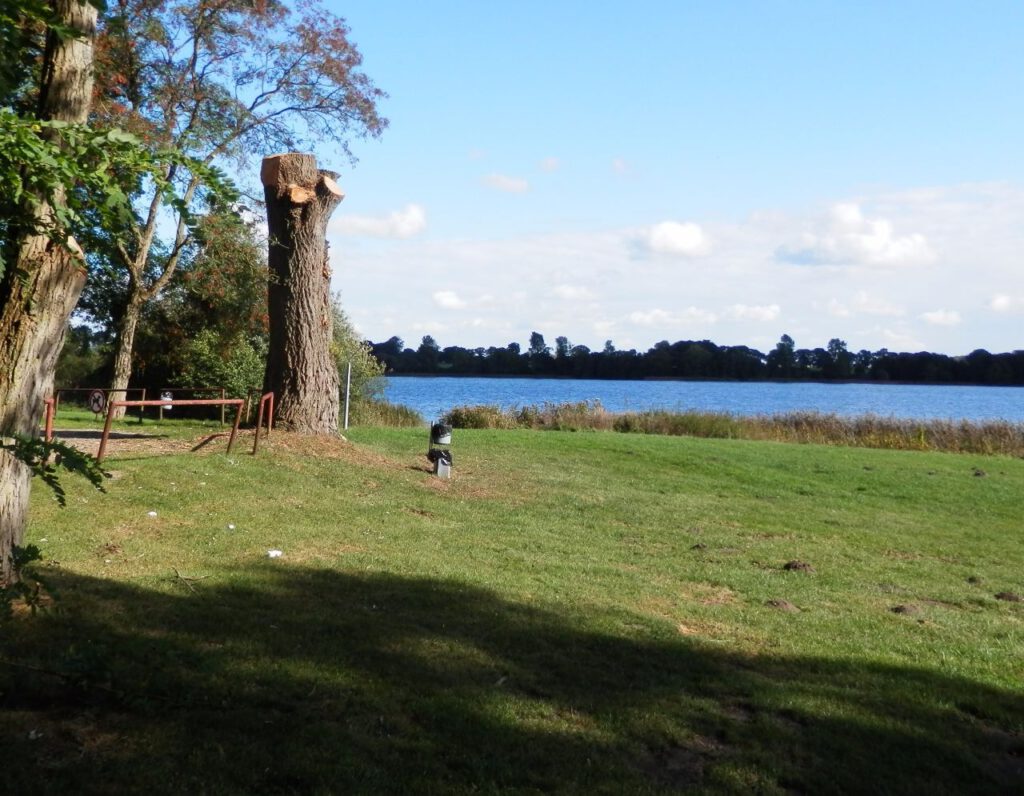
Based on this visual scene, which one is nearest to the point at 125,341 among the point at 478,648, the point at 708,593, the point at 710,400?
the point at 708,593

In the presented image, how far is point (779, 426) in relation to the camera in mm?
31719

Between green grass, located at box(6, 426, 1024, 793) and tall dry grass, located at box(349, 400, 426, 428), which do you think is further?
tall dry grass, located at box(349, 400, 426, 428)

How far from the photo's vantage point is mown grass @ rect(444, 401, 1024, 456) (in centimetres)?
2970

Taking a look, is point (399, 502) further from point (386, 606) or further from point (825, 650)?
point (825, 650)

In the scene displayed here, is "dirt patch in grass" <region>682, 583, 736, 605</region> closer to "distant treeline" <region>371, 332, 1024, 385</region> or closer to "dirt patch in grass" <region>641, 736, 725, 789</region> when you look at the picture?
"dirt patch in grass" <region>641, 736, 725, 789</region>

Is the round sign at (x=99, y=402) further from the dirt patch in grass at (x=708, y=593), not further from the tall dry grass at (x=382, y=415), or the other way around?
the dirt patch in grass at (x=708, y=593)

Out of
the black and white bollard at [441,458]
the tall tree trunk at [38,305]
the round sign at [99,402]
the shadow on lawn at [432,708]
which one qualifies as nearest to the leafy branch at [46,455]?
the shadow on lawn at [432,708]

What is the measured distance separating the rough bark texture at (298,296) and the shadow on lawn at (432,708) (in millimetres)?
8902

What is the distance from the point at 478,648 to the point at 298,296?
34.8 feet

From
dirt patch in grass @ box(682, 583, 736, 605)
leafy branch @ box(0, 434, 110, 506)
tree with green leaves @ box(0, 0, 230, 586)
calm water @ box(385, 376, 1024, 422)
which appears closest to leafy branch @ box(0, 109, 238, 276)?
tree with green leaves @ box(0, 0, 230, 586)

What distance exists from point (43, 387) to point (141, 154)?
5.85ft

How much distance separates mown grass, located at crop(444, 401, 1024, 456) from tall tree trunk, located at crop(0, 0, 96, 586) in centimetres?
2414

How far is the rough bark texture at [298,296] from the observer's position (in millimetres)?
16078

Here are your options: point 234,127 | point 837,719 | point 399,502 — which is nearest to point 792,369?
point 234,127
